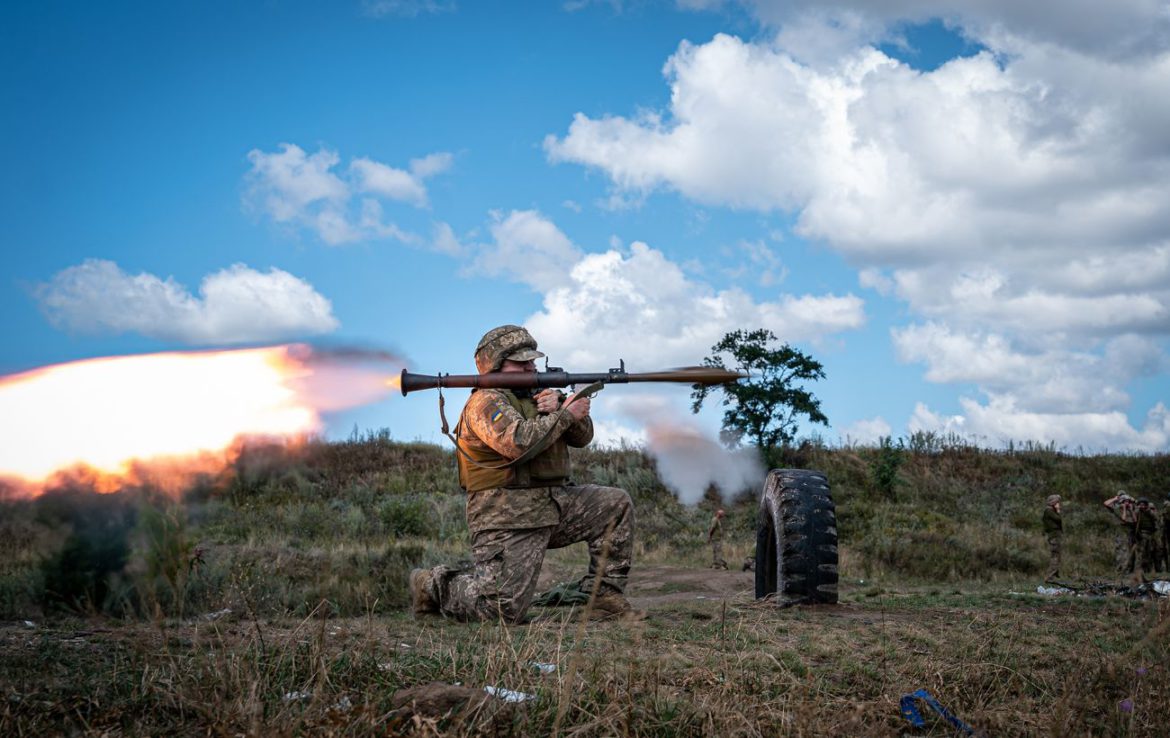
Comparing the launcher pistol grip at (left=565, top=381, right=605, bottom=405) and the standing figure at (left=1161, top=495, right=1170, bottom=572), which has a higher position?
the launcher pistol grip at (left=565, top=381, right=605, bottom=405)

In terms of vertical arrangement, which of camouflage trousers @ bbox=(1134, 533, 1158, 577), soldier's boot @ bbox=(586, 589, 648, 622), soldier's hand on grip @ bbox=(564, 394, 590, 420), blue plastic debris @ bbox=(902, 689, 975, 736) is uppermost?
soldier's hand on grip @ bbox=(564, 394, 590, 420)

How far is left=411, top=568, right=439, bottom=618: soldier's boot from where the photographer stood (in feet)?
26.3

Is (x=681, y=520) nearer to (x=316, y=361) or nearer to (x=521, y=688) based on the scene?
(x=316, y=361)

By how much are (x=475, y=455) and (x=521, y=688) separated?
12.7ft

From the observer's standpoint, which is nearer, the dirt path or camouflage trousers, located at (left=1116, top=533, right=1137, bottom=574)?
the dirt path

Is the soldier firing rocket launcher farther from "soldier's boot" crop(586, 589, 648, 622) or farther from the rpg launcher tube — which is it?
"soldier's boot" crop(586, 589, 648, 622)

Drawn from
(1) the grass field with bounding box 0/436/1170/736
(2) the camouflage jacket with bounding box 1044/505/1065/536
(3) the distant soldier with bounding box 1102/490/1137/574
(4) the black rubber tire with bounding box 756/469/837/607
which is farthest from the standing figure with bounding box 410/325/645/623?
(3) the distant soldier with bounding box 1102/490/1137/574

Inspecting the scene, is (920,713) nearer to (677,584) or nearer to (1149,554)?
(677,584)

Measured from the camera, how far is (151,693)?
13.0 feet

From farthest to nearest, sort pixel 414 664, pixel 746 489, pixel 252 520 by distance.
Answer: pixel 746 489 → pixel 252 520 → pixel 414 664

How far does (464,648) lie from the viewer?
498 centimetres

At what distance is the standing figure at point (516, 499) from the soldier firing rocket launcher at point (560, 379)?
0.10 meters

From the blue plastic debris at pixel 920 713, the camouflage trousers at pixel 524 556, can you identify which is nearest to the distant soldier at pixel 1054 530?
the camouflage trousers at pixel 524 556

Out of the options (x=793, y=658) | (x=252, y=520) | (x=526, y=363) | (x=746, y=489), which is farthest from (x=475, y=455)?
(x=746, y=489)
